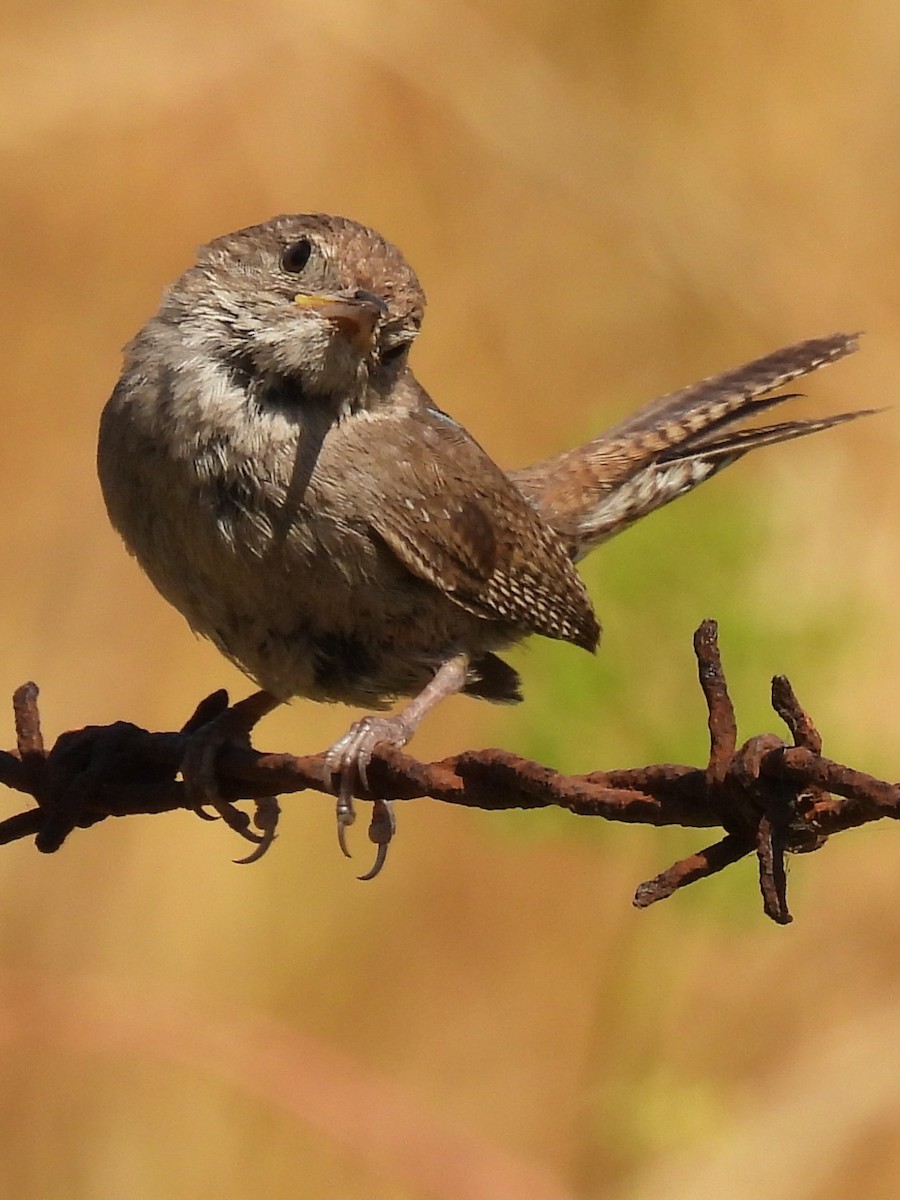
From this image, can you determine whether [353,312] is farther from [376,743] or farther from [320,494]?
[376,743]

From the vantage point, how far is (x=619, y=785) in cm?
185

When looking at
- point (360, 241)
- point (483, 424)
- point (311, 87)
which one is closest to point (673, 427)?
point (360, 241)

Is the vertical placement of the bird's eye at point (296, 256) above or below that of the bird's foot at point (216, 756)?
above

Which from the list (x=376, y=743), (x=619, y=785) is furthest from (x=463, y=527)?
(x=619, y=785)

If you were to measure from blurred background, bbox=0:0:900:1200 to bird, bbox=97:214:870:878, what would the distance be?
2.34ft

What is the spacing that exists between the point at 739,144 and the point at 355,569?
11.5 ft

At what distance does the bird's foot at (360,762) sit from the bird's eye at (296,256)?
2.64ft

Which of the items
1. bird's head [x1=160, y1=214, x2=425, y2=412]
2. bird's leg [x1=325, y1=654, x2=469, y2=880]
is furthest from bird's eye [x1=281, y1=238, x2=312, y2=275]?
bird's leg [x1=325, y1=654, x2=469, y2=880]

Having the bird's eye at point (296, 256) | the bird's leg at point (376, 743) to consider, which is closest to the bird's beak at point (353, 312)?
the bird's eye at point (296, 256)

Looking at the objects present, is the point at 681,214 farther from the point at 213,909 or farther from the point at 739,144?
the point at 213,909

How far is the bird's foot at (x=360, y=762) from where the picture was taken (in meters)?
2.71

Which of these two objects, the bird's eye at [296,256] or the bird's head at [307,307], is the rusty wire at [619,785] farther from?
the bird's eye at [296,256]

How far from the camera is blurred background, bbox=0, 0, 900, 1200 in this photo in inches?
163

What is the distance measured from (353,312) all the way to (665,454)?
1.43m
